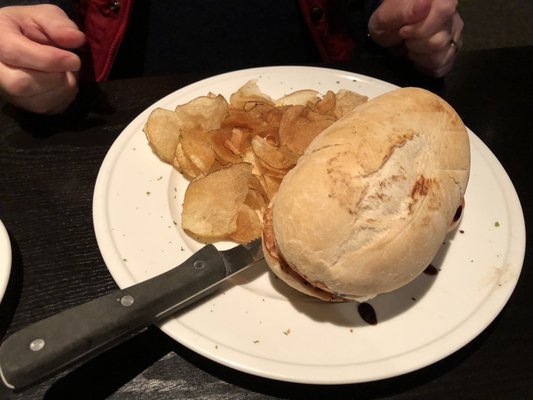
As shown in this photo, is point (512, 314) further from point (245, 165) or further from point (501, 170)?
point (245, 165)

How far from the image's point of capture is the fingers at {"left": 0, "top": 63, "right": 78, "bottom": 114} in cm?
113

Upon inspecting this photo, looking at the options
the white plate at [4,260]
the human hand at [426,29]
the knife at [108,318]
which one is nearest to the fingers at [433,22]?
the human hand at [426,29]

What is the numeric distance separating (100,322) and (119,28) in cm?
97

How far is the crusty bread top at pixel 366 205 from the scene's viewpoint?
2.55ft

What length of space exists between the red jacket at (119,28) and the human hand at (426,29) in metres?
0.17

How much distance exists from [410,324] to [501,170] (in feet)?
1.59

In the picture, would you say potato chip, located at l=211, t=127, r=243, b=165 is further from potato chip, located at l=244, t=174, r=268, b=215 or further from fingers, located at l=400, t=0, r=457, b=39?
fingers, located at l=400, t=0, r=457, b=39

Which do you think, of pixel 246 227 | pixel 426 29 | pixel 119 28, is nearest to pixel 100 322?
pixel 246 227

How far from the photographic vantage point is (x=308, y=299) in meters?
0.90

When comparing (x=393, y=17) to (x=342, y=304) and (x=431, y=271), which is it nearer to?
(x=431, y=271)

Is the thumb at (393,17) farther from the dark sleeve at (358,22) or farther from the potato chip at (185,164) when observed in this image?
the potato chip at (185,164)

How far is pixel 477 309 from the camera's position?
0.87 metres

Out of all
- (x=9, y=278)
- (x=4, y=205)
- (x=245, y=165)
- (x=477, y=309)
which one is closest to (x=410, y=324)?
(x=477, y=309)

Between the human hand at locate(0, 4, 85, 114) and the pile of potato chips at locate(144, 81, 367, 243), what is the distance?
0.25 m
